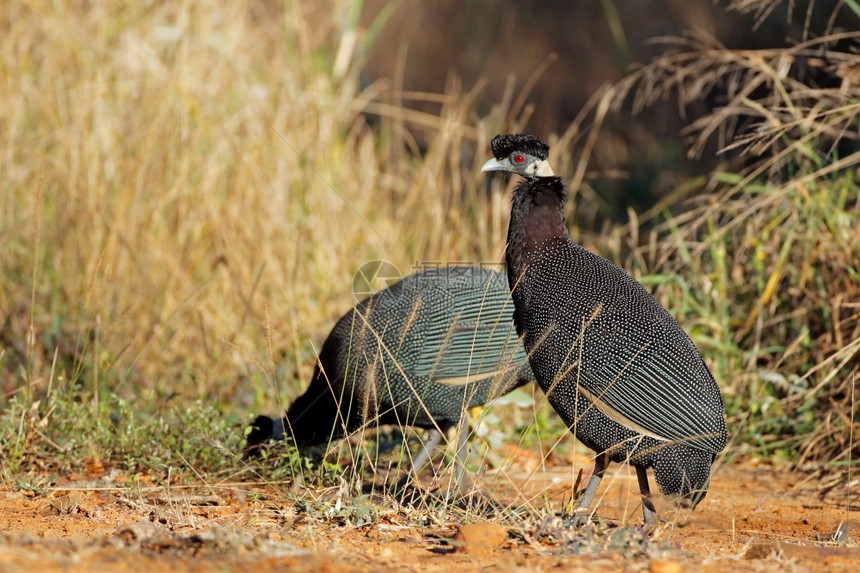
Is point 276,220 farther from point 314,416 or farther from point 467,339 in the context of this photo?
point 467,339

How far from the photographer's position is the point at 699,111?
327 inches

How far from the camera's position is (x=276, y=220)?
220 inches

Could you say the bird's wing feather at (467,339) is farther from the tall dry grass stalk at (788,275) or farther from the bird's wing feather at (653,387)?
the tall dry grass stalk at (788,275)

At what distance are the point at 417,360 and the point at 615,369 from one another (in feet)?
2.85

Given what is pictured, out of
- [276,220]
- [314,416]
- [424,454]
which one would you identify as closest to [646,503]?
[424,454]

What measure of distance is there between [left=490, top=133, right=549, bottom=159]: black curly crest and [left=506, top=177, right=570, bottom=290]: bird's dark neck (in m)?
0.09

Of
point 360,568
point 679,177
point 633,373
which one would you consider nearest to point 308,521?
point 360,568

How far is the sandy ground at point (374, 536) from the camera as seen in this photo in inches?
97.0

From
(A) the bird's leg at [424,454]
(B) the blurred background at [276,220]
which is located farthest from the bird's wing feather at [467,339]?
(B) the blurred background at [276,220]

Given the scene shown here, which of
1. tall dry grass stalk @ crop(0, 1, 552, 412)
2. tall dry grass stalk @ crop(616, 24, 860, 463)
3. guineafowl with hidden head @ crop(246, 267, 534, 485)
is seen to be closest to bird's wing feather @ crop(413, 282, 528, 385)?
guineafowl with hidden head @ crop(246, 267, 534, 485)

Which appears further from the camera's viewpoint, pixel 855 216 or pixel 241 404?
pixel 241 404

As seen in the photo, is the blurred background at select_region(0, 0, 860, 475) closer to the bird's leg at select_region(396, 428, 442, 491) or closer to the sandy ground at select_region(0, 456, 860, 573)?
the sandy ground at select_region(0, 456, 860, 573)

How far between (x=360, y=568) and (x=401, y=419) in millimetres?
1460

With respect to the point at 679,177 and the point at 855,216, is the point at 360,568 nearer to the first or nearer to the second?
the point at 855,216
